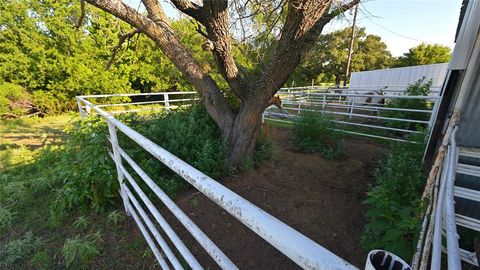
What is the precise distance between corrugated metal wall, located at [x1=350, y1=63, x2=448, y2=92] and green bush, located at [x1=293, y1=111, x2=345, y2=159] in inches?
153

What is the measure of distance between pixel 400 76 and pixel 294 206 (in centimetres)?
1272

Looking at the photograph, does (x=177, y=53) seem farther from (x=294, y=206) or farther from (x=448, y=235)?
→ (x=448, y=235)

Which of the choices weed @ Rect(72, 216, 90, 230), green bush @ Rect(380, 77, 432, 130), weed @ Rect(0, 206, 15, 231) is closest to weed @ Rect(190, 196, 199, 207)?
weed @ Rect(72, 216, 90, 230)

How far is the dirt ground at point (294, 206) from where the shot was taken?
2.10 meters

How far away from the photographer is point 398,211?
A: 6.65 feet

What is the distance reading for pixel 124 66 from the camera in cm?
1226

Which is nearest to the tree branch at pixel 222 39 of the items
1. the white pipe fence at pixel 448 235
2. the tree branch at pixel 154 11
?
the tree branch at pixel 154 11

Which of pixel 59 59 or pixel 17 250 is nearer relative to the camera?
pixel 17 250

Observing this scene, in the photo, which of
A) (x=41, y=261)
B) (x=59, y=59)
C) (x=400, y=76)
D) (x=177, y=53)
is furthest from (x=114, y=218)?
(x=400, y=76)

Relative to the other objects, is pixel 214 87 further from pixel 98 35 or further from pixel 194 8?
pixel 98 35

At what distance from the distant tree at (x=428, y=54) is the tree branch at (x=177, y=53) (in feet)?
102

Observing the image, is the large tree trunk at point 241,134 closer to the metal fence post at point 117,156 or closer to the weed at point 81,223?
the metal fence post at point 117,156

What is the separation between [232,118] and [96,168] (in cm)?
180

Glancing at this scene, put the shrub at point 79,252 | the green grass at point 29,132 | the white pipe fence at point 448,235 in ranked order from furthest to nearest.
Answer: the green grass at point 29,132, the shrub at point 79,252, the white pipe fence at point 448,235
